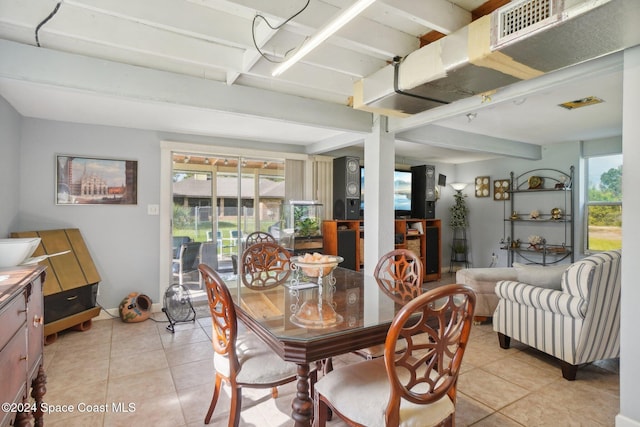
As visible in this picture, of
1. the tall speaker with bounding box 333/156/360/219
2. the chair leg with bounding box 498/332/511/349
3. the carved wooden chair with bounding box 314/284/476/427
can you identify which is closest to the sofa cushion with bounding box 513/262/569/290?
the chair leg with bounding box 498/332/511/349

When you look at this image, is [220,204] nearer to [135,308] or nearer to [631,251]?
[135,308]

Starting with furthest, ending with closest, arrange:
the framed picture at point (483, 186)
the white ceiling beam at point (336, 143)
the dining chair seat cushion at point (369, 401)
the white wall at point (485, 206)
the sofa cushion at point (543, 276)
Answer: the framed picture at point (483, 186)
the white wall at point (485, 206)
the white ceiling beam at point (336, 143)
the sofa cushion at point (543, 276)
the dining chair seat cushion at point (369, 401)

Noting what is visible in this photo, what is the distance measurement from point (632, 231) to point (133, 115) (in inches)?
164

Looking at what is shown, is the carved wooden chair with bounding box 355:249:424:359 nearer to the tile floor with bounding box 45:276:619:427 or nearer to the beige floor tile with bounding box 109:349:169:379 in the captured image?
the tile floor with bounding box 45:276:619:427

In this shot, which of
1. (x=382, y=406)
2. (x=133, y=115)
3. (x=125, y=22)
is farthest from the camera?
(x=133, y=115)

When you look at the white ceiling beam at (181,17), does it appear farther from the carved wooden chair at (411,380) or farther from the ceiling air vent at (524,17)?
the carved wooden chair at (411,380)

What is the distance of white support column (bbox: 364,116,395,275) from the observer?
3520 millimetres

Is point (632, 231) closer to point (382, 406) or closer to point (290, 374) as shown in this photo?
point (382, 406)

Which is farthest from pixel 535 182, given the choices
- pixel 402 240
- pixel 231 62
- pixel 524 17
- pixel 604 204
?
pixel 231 62

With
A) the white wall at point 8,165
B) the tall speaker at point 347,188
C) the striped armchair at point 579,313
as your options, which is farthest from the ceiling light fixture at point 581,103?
the white wall at point 8,165

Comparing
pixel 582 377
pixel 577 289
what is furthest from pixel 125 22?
pixel 582 377

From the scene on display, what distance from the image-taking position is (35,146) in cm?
356

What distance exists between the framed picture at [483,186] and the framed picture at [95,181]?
5841 mm

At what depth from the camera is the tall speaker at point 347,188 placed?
5.02 m
